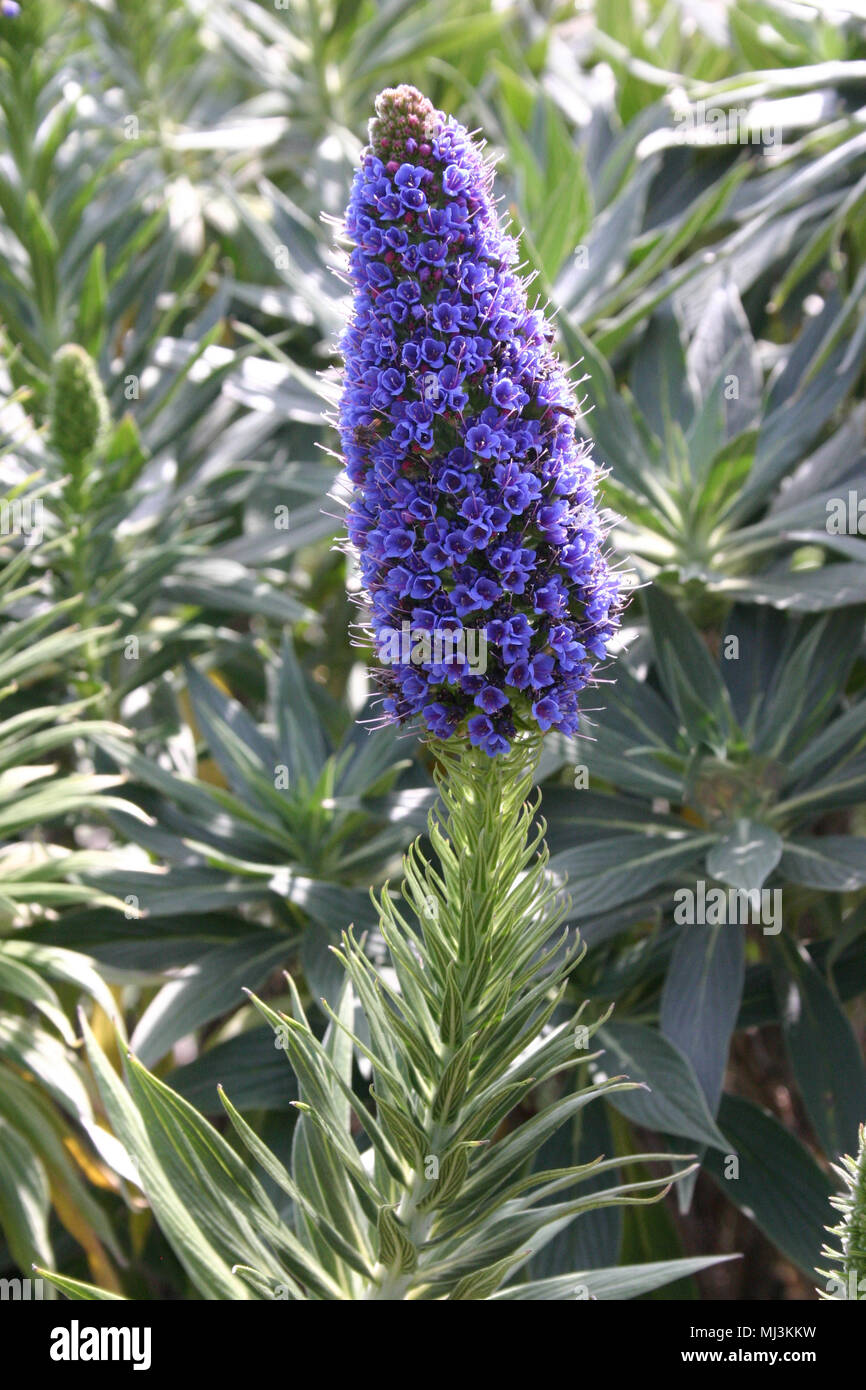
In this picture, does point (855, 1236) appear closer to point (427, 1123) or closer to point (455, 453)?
point (427, 1123)

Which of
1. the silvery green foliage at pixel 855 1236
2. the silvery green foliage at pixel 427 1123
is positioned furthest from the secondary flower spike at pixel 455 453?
the silvery green foliage at pixel 855 1236

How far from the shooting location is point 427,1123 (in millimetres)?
1686

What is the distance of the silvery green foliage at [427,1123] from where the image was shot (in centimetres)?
161

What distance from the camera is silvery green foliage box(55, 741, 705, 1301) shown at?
1608 millimetres

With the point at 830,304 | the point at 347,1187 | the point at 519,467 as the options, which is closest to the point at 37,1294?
the point at 347,1187

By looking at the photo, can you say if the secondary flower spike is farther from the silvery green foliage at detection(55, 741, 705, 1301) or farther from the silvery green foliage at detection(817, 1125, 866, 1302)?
the silvery green foliage at detection(817, 1125, 866, 1302)

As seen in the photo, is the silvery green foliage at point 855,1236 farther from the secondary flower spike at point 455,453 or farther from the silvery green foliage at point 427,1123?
the secondary flower spike at point 455,453

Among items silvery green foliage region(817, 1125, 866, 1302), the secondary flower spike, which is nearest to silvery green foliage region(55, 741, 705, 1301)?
the secondary flower spike

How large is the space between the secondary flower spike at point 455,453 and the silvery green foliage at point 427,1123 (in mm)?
122

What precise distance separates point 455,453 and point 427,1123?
890mm

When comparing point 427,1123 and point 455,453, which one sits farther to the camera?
point 427,1123

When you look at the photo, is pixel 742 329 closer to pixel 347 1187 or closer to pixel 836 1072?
pixel 836 1072

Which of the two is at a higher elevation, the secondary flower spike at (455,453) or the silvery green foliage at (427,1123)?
the secondary flower spike at (455,453)

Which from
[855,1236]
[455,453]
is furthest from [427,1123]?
[455,453]
